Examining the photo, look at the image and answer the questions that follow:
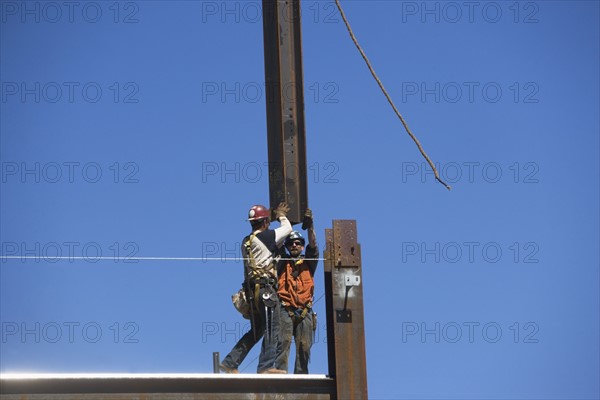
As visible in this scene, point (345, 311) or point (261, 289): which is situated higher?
point (261, 289)

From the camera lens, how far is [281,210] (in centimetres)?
1711

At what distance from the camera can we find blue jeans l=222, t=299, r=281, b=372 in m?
15.8

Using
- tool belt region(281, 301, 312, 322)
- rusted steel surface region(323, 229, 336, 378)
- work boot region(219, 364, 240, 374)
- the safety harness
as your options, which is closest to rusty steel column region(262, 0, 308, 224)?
the safety harness

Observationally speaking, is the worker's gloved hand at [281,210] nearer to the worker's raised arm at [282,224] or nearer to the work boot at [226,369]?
the worker's raised arm at [282,224]

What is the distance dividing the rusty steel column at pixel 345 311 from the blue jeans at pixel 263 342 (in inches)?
51.7

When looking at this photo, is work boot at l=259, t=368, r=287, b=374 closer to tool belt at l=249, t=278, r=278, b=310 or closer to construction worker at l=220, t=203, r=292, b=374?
construction worker at l=220, t=203, r=292, b=374

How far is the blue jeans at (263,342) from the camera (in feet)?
51.8

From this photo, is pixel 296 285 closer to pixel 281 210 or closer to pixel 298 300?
pixel 298 300

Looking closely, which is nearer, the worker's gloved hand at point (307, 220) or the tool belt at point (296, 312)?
the tool belt at point (296, 312)

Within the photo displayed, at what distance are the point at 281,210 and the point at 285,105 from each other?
5.01ft

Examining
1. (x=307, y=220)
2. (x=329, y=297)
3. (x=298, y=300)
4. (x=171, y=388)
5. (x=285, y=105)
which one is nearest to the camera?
(x=171, y=388)

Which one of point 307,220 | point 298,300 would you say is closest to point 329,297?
point 298,300

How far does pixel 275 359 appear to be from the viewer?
51.9 ft

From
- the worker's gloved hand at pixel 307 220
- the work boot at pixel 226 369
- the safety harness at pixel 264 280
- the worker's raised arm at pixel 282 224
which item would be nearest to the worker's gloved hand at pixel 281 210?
the worker's raised arm at pixel 282 224
